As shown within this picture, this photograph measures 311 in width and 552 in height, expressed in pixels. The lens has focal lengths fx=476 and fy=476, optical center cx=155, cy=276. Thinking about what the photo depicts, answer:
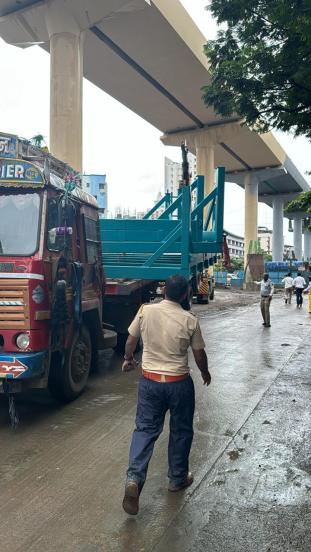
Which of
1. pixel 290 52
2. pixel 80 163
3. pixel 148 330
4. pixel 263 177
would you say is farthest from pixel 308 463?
pixel 263 177

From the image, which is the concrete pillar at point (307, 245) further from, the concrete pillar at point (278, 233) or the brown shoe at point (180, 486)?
the brown shoe at point (180, 486)

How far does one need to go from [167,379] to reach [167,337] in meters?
0.31

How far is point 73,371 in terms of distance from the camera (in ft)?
19.5

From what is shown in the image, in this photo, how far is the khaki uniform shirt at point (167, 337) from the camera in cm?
353

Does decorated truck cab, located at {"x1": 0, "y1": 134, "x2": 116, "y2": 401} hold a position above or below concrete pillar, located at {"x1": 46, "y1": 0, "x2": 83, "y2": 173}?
below

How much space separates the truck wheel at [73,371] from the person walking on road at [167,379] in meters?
2.32

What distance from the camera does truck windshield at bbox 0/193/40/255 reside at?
5.04 m

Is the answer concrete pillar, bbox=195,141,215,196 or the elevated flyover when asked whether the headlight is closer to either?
the elevated flyover

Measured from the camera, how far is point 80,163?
52.9 ft

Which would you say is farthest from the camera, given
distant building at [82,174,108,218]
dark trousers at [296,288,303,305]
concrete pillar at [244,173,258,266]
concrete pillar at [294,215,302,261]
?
concrete pillar at [294,215,302,261]

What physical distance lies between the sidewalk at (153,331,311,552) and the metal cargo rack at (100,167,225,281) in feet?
10.6

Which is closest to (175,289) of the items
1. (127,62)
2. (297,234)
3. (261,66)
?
(261,66)

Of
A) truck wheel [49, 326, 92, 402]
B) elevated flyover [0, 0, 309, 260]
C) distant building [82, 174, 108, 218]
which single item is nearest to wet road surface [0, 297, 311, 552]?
truck wheel [49, 326, 92, 402]

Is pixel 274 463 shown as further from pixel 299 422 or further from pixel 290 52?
pixel 290 52
